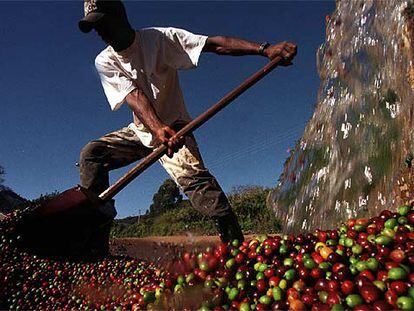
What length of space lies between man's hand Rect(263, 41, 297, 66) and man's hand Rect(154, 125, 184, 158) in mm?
1448

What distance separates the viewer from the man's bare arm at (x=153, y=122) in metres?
4.30

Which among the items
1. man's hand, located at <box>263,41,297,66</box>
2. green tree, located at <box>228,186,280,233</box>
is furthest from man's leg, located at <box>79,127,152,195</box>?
green tree, located at <box>228,186,280,233</box>

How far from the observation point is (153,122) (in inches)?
171

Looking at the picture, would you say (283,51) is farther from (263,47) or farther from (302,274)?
(302,274)

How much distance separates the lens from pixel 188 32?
475cm

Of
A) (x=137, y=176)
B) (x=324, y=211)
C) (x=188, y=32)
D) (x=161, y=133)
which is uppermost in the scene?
(x=188, y=32)

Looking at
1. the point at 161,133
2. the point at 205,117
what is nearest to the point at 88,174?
the point at 161,133

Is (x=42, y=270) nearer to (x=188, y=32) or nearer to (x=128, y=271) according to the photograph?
(x=128, y=271)

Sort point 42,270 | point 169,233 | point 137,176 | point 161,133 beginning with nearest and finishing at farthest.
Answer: point 161,133 < point 137,176 < point 42,270 < point 169,233

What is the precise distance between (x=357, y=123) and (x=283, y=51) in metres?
4.86

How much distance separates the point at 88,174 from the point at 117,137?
0.59m

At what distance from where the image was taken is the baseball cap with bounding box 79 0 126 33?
4.38 meters

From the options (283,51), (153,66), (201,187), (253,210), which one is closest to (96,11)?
(153,66)

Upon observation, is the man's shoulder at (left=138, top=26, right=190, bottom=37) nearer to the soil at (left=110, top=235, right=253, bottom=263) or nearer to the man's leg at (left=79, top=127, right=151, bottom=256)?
the man's leg at (left=79, top=127, right=151, bottom=256)
